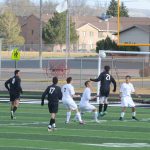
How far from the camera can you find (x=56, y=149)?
1573 cm

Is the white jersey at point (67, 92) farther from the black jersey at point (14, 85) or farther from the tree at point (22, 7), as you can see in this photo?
the tree at point (22, 7)

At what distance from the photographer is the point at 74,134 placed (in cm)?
Result: 1889

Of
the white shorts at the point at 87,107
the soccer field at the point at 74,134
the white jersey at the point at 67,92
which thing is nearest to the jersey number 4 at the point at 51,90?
the soccer field at the point at 74,134

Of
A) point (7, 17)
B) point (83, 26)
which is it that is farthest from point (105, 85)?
point (83, 26)

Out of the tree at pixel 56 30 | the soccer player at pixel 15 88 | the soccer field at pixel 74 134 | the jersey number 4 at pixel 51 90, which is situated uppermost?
the tree at pixel 56 30

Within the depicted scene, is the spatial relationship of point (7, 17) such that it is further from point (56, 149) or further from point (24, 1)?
point (56, 149)

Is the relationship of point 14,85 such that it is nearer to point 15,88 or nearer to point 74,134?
point 15,88

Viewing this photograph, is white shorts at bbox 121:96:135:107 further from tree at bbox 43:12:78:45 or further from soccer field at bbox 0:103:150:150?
tree at bbox 43:12:78:45

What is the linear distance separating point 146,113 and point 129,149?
10613 millimetres

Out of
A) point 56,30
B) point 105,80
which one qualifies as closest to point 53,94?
point 105,80

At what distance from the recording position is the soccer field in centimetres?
1642

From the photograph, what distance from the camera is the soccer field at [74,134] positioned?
16422 mm

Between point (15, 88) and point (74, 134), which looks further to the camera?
point (15, 88)

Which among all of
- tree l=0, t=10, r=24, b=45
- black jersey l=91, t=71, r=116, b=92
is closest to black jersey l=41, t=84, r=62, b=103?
black jersey l=91, t=71, r=116, b=92
